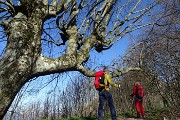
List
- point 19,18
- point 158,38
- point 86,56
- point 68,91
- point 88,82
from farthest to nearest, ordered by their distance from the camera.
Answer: point 68,91, point 88,82, point 158,38, point 86,56, point 19,18

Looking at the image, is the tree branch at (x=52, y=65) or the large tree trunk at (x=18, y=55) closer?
the large tree trunk at (x=18, y=55)

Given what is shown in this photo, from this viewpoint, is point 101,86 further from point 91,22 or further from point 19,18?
point 19,18

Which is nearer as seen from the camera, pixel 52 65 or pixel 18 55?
pixel 18 55

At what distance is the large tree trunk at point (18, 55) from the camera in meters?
4.56

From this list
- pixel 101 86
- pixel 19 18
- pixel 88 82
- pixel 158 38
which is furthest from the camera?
pixel 88 82

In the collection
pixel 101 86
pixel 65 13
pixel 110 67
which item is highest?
pixel 65 13

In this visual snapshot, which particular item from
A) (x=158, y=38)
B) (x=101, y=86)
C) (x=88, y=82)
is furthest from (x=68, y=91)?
(x=101, y=86)

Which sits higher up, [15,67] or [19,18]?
[19,18]

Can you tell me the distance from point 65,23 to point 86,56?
161 centimetres

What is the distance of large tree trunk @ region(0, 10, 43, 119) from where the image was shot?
15.0 feet

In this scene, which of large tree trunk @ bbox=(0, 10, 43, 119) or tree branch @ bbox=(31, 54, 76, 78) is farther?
tree branch @ bbox=(31, 54, 76, 78)

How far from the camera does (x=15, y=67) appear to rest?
475 centimetres

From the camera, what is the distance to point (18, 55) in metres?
4.88

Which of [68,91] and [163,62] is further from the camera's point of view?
[68,91]
